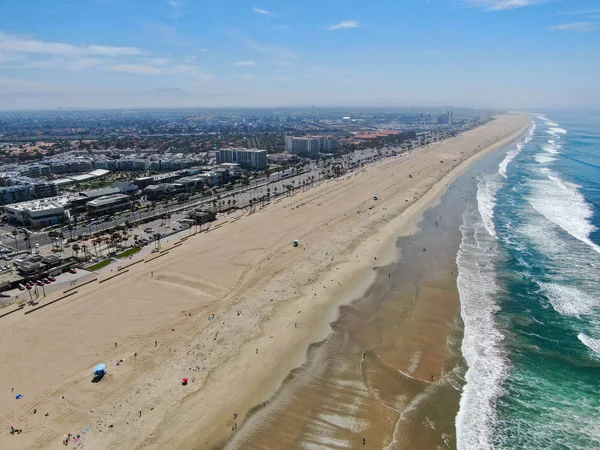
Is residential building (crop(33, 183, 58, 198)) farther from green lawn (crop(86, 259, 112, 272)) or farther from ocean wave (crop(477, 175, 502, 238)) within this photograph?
ocean wave (crop(477, 175, 502, 238))

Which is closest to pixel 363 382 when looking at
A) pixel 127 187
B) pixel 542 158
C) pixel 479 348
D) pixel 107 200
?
pixel 479 348

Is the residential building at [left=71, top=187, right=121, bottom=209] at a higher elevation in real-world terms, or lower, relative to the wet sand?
higher

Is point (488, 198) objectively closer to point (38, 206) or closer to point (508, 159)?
point (508, 159)

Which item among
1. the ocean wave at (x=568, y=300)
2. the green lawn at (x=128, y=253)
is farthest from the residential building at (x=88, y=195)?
the ocean wave at (x=568, y=300)

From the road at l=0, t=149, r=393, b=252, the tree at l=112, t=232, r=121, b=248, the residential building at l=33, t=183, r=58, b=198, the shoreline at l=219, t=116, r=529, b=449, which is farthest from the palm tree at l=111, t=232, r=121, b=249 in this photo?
the residential building at l=33, t=183, r=58, b=198

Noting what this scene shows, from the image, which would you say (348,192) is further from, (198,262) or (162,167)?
(162,167)

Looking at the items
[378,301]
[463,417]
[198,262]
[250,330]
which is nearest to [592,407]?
[463,417]
